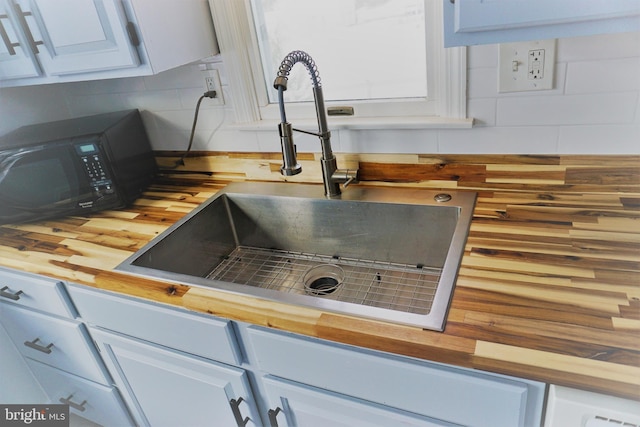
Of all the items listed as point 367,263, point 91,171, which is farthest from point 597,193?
point 91,171

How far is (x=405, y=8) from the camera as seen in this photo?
1.19 meters

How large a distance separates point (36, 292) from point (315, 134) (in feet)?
3.16

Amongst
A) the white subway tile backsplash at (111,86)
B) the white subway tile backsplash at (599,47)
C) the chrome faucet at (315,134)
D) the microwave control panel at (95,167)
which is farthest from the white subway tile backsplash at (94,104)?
the white subway tile backsplash at (599,47)

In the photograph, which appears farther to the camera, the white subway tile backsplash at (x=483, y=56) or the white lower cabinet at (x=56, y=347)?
the white lower cabinet at (x=56, y=347)

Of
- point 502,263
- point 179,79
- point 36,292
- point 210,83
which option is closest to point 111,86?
point 179,79

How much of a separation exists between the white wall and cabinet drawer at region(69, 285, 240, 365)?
2.18ft

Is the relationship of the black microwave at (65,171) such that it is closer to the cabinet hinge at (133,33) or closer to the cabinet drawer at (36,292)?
the cabinet drawer at (36,292)

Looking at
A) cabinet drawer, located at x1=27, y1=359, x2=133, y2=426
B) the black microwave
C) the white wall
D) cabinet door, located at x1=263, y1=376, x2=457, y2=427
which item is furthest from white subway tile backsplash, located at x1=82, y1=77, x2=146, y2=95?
cabinet door, located at x1=263, y1=376, x2=457, y2=427

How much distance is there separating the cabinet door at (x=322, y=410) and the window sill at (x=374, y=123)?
743 millimetres

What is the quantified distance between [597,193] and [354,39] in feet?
2.61

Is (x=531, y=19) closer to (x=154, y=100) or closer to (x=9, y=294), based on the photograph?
(x=154, y=100)

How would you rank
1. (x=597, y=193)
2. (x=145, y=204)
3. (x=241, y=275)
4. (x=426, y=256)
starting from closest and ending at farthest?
(x=597, y=193)
(x=426, y=256)
(x=241, y=275)
(x=145, y=204)

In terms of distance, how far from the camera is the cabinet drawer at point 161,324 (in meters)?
1.02

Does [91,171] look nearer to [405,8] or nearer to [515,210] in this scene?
[405,8]
